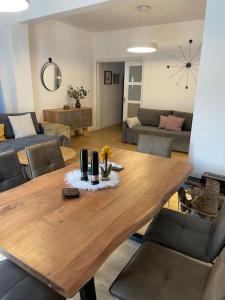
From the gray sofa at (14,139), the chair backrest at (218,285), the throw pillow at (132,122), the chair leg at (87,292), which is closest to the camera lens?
the chair backrest at (218,285)

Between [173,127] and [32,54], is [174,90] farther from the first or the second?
[32,54]

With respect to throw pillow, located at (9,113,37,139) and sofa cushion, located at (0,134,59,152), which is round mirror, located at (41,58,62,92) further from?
sofa cushion, located at (0,134,59,152)

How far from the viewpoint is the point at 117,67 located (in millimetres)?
7324

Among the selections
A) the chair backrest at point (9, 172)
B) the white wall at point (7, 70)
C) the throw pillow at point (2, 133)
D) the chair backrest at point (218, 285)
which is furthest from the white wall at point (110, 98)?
the chair backrest at point (218, 285)

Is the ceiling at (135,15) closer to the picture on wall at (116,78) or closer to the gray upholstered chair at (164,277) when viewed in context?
the picture on wall at (116,78)

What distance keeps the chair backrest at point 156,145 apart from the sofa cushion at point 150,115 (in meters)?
2.99

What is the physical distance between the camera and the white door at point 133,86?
19.4 feet

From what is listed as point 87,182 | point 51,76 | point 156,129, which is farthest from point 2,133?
point 156,129

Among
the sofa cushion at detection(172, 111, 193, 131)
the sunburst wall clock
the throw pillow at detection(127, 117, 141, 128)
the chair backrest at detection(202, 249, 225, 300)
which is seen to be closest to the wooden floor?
the throw pillow at detection(127, 117, 141, 128)

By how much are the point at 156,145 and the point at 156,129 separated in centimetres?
273

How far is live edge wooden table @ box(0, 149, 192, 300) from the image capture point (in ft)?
2.87

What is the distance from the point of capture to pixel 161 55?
5371mm

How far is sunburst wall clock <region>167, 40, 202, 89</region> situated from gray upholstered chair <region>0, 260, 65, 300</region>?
16.6ft

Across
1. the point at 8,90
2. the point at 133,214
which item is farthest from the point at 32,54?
the point at 133,214
